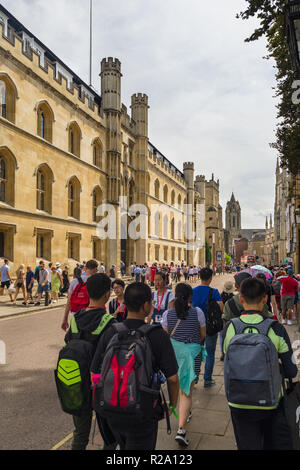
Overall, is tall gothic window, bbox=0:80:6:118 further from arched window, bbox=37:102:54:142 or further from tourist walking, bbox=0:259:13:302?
tourist walking, bbox=0:259:13:302

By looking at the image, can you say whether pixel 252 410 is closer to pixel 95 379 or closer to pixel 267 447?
pixel 267 447

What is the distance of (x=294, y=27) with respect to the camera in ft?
15.8

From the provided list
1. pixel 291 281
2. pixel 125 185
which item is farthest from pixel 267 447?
pixel 125 185

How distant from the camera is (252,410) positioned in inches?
100

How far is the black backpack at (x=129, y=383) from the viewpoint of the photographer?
2299 millimetres

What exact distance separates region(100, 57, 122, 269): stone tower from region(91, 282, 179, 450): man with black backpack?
25383mm

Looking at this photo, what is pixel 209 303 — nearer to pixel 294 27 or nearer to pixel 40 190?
pixel 294 27

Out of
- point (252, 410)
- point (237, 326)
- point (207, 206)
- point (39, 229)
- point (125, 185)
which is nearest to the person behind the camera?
point (252, 410)

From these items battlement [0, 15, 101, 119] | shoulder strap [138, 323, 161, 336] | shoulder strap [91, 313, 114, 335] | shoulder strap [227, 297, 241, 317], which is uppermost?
battlement [0, 15, 101, 119]

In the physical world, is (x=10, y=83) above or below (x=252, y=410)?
above

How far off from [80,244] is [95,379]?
22.2 m

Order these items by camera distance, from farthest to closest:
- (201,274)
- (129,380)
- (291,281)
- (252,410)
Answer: (291,281)
(201,274)
(252,410)
(129,380)

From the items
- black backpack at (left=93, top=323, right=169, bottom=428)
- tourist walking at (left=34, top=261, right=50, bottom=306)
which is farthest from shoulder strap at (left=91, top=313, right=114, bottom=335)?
tourist walking at (left=34, top=261, right=50, bottom=306)

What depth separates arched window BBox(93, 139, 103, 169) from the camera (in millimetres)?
26956
